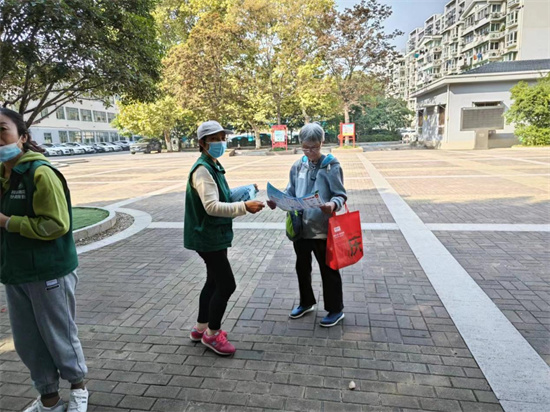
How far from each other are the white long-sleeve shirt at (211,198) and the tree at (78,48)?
4.07 metres

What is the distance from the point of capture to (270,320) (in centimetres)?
354

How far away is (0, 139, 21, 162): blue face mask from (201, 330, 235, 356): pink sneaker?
1872mm

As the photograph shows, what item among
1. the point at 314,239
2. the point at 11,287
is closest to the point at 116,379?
the point at 11,287

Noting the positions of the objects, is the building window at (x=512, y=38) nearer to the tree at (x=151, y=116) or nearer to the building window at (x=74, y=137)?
the tree at (x=151, y=116)

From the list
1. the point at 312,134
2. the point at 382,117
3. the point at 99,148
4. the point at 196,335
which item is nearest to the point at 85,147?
the point at 99,148

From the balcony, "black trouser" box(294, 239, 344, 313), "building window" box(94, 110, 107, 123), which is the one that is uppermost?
the balcony

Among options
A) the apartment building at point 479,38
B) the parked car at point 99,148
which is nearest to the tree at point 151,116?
the parked car at point 99,148

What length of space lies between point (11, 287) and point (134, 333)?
4.63 feet

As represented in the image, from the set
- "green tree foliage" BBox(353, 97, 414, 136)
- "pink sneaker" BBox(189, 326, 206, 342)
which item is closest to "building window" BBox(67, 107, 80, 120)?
"green tree foliage" BBox(353, 97, 414, 136)

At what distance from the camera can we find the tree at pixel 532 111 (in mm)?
21953

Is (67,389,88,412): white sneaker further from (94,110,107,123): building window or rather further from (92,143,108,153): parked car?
(94,110,107,123): building window

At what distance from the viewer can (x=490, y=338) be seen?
3.11 m

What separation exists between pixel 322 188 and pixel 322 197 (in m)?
0.08

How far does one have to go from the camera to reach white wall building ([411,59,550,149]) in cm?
2488
